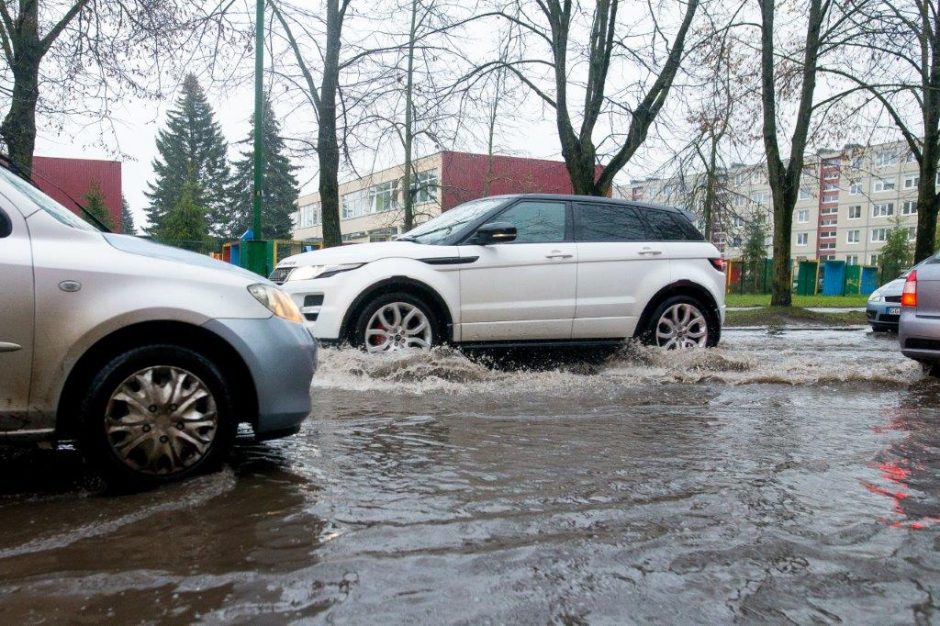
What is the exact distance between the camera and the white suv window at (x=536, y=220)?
734 centimetres

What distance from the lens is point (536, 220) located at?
7.46m

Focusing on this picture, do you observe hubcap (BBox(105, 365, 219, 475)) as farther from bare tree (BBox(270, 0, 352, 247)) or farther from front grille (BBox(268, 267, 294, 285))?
bare tree (BBox(270, 0, 352, 247))

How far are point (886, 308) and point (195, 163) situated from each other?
53128 millimetres

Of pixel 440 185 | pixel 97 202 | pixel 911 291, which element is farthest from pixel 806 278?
pixel 911 291

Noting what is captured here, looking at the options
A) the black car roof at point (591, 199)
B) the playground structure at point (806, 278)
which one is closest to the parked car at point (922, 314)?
the black car roof at point (591, 199)

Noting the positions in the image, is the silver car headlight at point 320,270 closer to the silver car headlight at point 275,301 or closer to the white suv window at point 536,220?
the white suv window at point 536,220

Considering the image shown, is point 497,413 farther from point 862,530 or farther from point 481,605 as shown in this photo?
point 481,605

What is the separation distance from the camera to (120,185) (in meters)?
43.7

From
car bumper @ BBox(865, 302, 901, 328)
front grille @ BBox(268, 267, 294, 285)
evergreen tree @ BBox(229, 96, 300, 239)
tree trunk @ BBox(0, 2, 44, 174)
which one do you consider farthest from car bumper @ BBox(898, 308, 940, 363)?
evergreen tree @ BBox(229, 96, 300, 239)

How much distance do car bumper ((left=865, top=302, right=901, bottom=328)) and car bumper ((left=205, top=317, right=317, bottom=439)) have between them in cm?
1249

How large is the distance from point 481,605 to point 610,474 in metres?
1.58

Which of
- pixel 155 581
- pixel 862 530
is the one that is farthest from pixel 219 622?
pixel 862 530

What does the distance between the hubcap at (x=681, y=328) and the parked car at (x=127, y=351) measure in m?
4.98

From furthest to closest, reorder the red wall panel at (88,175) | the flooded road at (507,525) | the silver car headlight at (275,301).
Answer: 1. the red wall panel at (88,175)
2. the silver car headlight at (275,301)
3. the flooded road at (507,525)
